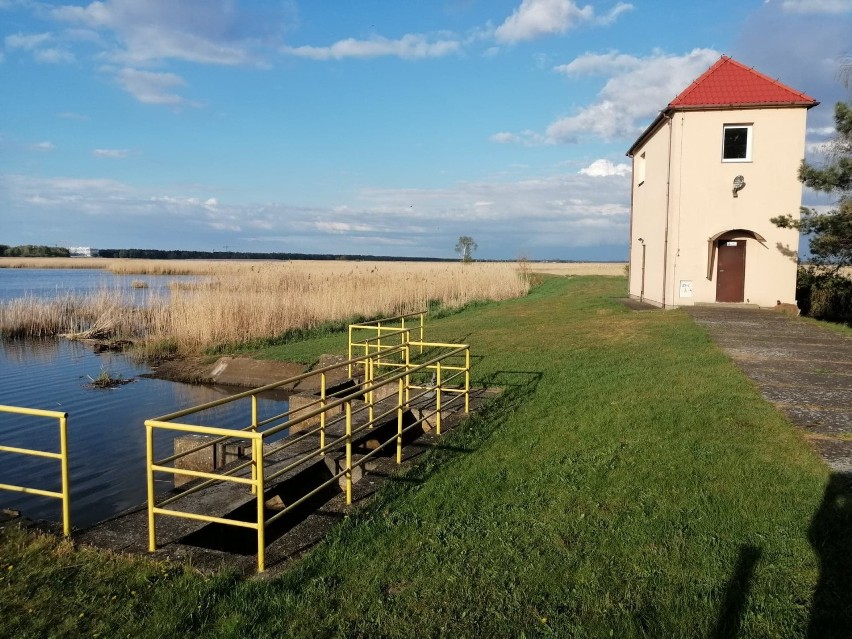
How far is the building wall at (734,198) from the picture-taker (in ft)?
60.1

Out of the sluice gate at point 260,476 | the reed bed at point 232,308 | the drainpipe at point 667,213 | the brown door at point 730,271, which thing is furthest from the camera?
the reed bed at point 232,308

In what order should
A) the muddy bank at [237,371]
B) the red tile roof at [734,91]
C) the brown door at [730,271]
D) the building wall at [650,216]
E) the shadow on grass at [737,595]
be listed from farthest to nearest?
the building wall at [650,216], the brown door at [730,271], the red tile roof at [734,91], the muddy bank at [237,371], the shadow on grass at [737,595]

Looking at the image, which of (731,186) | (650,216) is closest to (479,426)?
(731,186)

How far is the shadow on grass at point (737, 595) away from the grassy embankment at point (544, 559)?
0.01 m

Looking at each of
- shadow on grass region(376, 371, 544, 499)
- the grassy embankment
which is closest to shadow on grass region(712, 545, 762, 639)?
the grassy embankment

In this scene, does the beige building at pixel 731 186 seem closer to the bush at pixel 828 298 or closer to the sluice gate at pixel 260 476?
the bush at pixel 828 298

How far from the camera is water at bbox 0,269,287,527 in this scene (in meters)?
8.09

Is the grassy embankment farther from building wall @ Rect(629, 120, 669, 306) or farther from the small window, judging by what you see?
building wall @ Rect(629, 120, 669, 306)

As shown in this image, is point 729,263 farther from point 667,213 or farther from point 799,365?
point 799,365

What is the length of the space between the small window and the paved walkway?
4678mm

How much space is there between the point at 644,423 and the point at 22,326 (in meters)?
22.9

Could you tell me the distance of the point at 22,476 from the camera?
873 cm

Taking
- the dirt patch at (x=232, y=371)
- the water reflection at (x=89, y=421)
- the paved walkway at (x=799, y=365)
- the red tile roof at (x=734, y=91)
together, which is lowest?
the water reflection at (x=89, y=421)

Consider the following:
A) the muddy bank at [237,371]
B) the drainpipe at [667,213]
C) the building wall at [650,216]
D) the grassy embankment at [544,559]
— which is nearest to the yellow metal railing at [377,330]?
the muddy bank at [237,371]
